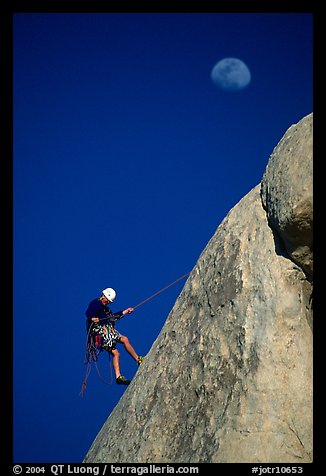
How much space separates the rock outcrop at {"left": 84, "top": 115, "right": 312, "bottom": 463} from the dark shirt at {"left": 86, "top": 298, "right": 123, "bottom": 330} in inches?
220

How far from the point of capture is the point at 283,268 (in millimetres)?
8031

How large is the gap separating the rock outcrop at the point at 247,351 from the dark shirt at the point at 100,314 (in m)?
5.58

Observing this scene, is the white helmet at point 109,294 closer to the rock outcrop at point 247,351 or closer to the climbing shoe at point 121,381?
the climbing shoe at point 121,381

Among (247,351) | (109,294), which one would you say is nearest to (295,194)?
(247,351)

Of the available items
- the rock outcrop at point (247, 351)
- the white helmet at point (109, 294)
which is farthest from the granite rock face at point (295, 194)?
the white helmet at point (109, 294)

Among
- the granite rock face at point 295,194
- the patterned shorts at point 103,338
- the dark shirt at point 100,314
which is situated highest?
the granite rock face at point 295,194

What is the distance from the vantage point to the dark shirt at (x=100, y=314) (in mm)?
14750

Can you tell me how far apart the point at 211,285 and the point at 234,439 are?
2.46m

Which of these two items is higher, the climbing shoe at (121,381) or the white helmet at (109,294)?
the white helmet at (109,294)

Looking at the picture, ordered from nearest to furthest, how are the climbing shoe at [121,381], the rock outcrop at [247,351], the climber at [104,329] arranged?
the rock outcrop at [247,351] → the climbing shoe at [121,381] → the climber at [104,329]

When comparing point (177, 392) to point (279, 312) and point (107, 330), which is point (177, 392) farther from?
point (107, 330)

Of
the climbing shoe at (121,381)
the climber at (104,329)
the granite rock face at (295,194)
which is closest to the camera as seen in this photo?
the granite rock face at (295,194)

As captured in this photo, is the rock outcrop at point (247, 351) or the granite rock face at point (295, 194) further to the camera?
the granite rock face at point (295, 194)
